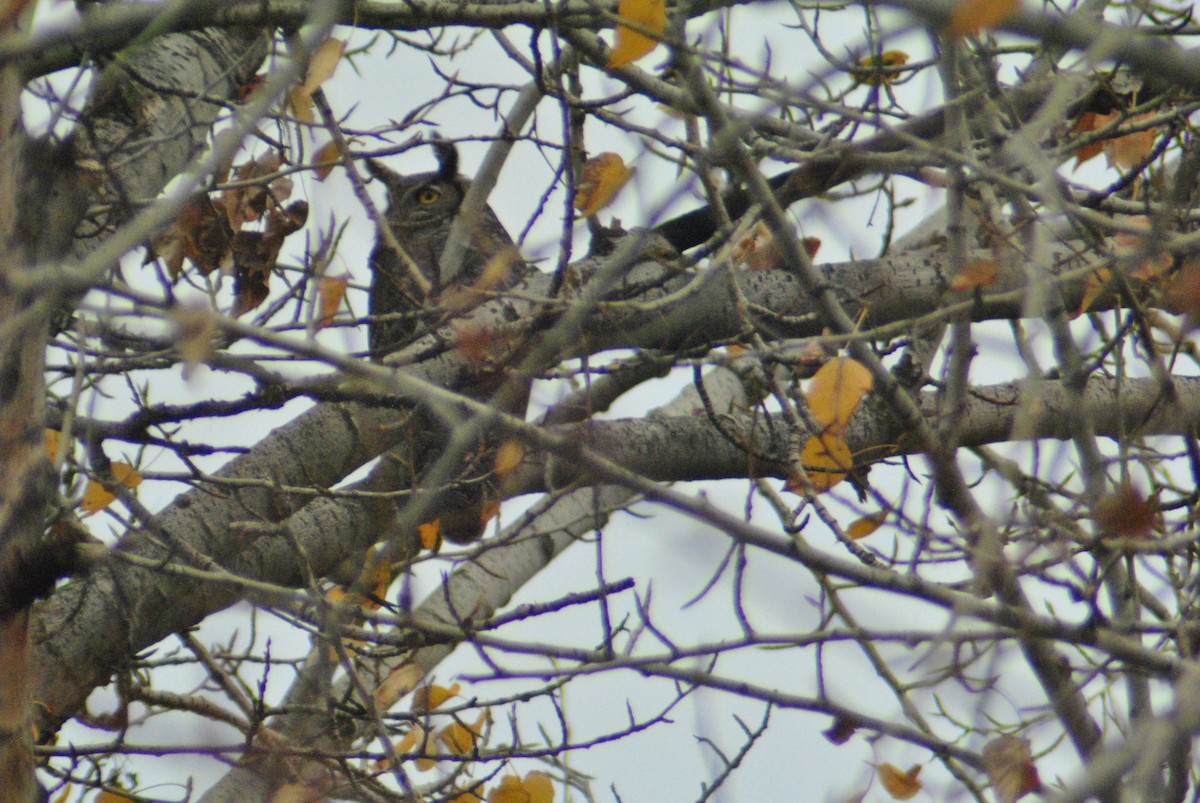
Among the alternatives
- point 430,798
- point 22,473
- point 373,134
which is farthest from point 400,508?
point 22,473

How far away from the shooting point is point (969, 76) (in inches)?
97.9

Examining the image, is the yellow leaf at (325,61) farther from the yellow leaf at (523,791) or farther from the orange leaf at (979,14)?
the orange leaf at (979,14)

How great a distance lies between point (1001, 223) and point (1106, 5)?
54 centimetres

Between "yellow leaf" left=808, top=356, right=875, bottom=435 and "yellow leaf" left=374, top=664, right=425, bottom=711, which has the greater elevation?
"yellow leaf" left=808, top=356, right=875, bottom=435

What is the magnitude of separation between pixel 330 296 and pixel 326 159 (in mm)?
578

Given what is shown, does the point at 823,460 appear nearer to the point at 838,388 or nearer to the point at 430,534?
the point at 838,388

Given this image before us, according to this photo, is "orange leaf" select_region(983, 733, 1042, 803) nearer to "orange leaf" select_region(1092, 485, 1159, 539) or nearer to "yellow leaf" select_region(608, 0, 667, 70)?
"orange leaf" select_region(1092, 485, 1159, 539)

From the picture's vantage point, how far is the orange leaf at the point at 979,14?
1.02 meters

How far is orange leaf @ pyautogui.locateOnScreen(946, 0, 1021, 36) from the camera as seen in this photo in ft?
3.34

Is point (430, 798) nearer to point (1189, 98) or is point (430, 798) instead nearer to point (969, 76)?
point (969, 76)

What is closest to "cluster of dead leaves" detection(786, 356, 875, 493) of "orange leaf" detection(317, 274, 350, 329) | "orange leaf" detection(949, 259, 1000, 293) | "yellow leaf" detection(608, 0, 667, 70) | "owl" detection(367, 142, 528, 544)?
"orange leaf" detection(949, 259, 1000, 293)

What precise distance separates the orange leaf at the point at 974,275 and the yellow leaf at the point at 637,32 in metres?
→ 0.69

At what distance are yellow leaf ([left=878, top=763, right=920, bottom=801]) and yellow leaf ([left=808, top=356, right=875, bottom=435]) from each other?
0.75m

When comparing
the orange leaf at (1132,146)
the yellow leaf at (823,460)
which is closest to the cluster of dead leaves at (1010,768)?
the yellow leaf at (823,460)
